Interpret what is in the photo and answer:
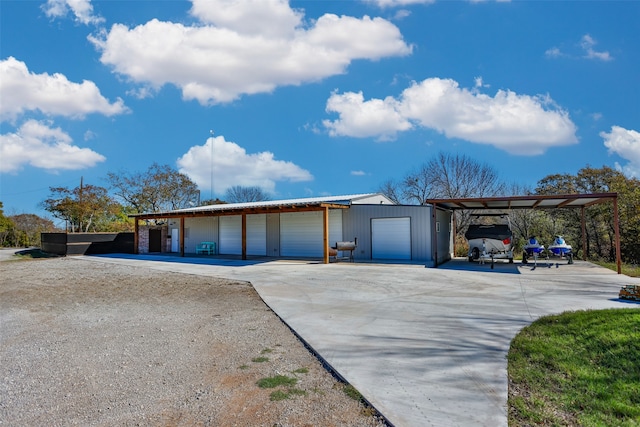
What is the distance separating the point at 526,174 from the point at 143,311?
26.0 metres

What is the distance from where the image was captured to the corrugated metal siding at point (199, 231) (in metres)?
22.2

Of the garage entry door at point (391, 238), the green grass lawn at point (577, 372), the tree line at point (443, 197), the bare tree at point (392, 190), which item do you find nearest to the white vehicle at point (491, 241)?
the garage entry door at point (391, 238)

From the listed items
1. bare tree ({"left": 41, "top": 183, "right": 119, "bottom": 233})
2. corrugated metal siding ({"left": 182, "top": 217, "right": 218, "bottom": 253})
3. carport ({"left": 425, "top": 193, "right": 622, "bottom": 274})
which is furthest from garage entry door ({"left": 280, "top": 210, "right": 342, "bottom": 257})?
bare tree ({"left": 41, "top": 183, "right": 119, "bottom": 233})

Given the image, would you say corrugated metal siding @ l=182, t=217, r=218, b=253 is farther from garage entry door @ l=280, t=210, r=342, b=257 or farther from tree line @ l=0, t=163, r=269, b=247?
tree line @ l=0, t=163, r=269, b=247

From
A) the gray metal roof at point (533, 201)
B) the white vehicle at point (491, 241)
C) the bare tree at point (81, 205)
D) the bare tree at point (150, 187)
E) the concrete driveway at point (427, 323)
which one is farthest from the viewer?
the bare tree at point (150, 187)

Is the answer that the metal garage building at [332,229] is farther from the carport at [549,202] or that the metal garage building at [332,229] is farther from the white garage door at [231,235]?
the carport at [549,202]

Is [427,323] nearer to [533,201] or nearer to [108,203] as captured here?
[533,201]

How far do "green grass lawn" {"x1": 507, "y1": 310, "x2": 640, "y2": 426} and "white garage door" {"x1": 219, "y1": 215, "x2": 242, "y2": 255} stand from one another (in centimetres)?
1751

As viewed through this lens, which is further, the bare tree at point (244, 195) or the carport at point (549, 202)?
the bare tree at point (244, 195)

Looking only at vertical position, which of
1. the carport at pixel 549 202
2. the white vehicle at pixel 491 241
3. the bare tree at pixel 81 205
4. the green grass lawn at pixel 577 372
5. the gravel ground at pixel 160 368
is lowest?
the gravel ground at pixel 160 368

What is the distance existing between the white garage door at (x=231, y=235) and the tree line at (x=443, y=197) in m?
12.0

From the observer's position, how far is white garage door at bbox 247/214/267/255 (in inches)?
776

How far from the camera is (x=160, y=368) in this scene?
3.80 m

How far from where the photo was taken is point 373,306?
6.70 m
